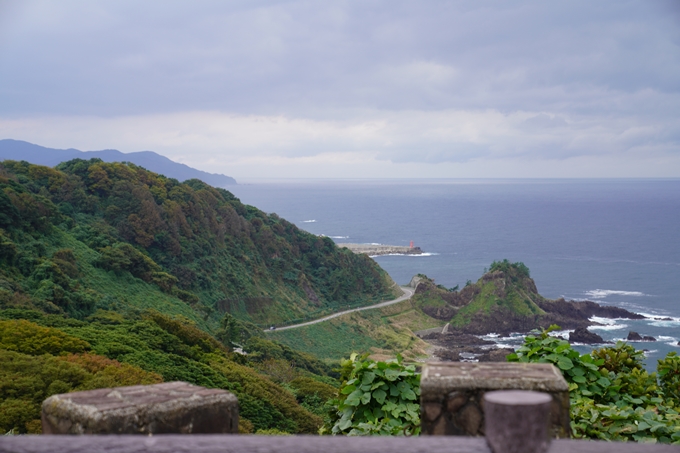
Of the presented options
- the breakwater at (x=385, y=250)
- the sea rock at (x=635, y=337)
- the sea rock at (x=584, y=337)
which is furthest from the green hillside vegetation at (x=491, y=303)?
the breakwater at (x=385, y=250)

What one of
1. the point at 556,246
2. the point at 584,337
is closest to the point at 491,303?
the point at 584,337

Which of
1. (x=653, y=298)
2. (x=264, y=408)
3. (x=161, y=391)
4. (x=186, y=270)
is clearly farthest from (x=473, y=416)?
(x=653, y=298)

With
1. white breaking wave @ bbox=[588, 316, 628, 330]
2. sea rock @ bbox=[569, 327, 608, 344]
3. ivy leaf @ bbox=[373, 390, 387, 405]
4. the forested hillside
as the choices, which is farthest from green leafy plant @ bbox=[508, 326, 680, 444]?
white breaking wave @ bbox=[588, 316, 628, 330]

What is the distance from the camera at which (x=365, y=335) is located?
148 feet

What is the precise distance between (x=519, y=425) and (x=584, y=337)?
47.9m

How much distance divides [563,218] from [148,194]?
12655 centimetres

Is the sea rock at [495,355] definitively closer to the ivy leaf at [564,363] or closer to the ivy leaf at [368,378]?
the ivy leaf at [564,363]

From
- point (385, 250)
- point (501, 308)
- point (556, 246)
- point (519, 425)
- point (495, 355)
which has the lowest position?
point (495, 355)

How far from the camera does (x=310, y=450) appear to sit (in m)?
1.93

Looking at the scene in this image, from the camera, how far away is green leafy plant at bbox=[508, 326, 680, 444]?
480 cm

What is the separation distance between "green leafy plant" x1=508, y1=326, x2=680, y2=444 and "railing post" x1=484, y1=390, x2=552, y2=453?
290 centimetres

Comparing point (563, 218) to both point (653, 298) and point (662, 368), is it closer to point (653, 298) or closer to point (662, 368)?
point (653, 298)

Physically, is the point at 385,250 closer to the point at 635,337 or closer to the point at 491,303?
the point at 491,303

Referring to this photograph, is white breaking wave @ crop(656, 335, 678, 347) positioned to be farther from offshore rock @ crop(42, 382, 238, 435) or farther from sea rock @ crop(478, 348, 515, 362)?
offshore rock @ crop(42, 382, 238, 435)
